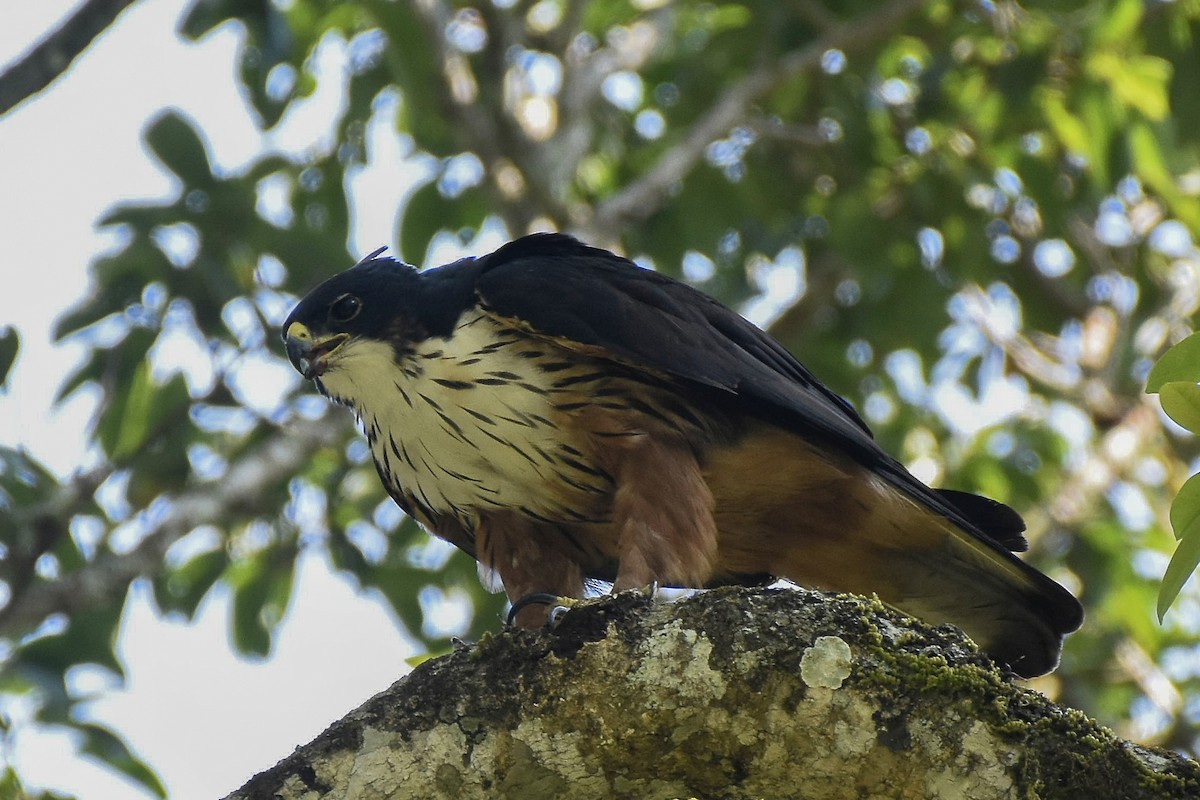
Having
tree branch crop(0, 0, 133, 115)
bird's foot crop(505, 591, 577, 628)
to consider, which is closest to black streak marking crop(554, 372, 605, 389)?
bird's foot crop(505, 591, 577, 628)

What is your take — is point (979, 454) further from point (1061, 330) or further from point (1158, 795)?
point (1158, 795)

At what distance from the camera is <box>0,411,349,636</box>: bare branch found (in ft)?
18.2

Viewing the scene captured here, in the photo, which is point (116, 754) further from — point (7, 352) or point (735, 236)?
point (735, 236)

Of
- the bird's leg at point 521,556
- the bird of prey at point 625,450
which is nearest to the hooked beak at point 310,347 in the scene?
the bird of prey at point 625,450

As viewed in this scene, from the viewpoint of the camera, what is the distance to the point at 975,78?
7.89 metres

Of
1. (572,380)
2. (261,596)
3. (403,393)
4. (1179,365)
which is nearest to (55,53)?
(403,393)

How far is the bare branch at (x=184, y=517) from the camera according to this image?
5.56 m

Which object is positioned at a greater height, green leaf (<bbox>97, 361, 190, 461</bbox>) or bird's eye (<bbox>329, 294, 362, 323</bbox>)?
bird's eye (<bbox>329, 294, 362, 323</bbox>)

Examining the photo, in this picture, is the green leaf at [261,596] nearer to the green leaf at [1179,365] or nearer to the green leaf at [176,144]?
the green leaf at [176,144]

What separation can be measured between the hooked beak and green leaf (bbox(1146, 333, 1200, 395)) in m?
2.77

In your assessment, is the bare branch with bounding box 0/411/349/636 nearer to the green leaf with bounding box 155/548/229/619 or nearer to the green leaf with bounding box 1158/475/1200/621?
the green leaf with bounding box 155/548/229/619

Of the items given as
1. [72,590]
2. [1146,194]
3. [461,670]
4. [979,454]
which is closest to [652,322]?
[461,670]

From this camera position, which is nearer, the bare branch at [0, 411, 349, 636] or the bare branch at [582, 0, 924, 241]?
the bare branch at [0, 411, 349, 636]

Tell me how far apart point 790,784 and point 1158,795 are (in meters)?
0.67
